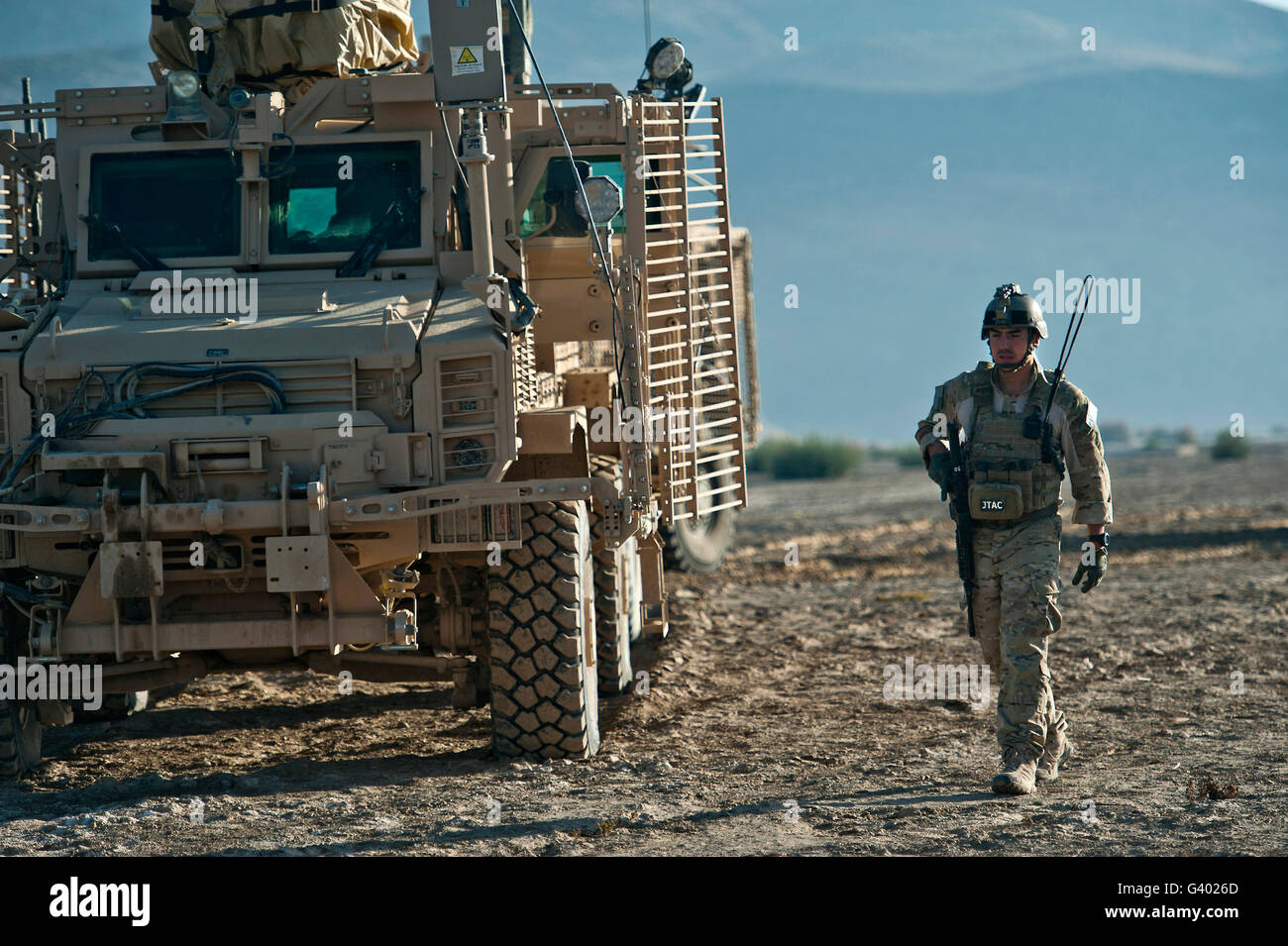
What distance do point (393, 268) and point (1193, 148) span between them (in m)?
109

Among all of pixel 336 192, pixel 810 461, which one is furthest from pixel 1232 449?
pixel 336 192

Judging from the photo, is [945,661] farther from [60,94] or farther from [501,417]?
[60,94]

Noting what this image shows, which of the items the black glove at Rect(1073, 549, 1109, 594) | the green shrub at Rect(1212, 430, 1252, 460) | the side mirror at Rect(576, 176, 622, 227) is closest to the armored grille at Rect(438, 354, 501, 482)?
the side mirror at Rect(576, 176, 622, 227)

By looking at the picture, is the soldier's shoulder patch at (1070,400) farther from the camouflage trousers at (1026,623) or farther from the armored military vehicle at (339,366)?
the armored military vehicle at (339,366)

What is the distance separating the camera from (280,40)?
8992 mm

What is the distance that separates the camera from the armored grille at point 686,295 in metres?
9.06

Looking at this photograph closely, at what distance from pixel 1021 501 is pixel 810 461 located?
36130 mm

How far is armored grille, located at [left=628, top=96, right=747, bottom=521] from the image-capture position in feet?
29.7

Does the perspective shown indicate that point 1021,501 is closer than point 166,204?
Yes

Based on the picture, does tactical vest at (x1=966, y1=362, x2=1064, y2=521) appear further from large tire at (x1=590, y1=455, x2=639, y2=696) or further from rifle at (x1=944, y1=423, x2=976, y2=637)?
large tire at (x1=590, y1=455, x2=639, y2=696)

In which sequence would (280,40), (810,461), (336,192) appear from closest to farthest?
(336,192)
(280,40)
(810,461)

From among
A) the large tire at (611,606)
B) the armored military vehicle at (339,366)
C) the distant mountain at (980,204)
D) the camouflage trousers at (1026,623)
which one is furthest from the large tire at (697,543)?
the distant mountain at (980,204)

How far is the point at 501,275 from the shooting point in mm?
7617

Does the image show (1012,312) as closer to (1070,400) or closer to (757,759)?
(1070,400)
